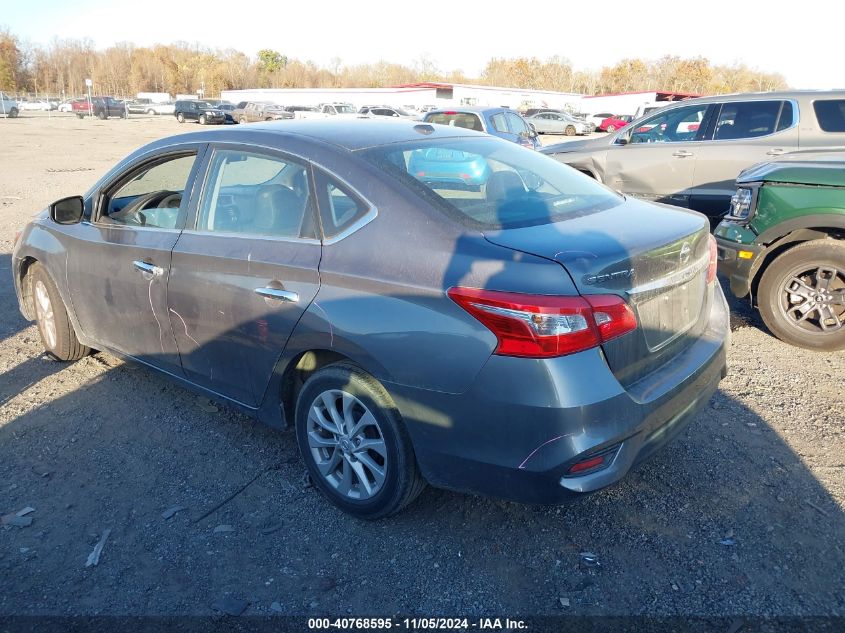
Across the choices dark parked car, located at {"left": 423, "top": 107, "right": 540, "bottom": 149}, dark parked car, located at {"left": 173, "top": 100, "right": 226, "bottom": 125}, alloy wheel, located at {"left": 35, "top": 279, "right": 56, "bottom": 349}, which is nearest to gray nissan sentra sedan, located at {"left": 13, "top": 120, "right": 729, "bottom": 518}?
alloy wheel, located at {"left": 35, "top": 279, "right": 56, "bottom": 349}

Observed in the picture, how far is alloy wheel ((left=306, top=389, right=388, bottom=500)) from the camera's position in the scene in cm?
295

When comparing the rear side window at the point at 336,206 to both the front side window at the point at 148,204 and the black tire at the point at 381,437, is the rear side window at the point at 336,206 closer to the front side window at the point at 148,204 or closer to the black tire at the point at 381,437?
the black tire at the point at 381,437

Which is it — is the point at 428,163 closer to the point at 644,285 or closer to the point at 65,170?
the point at 644,285

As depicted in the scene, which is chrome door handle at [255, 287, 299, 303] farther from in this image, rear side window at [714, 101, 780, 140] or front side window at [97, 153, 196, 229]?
rear side window at [714, 101, 780, 140]

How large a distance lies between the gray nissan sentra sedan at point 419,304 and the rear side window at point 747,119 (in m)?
5.53

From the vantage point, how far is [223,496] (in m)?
3.34

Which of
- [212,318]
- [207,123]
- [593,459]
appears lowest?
[593,459]

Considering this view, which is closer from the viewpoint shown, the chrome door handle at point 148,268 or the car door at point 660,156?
the chrome door handle at point 148,268

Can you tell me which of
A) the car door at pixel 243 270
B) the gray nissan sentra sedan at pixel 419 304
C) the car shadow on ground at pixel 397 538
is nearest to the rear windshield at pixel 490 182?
the gray nissan sentra sedan at pixel 419 304

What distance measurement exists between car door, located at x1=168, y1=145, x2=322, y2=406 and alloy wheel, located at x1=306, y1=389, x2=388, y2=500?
349 millimetres

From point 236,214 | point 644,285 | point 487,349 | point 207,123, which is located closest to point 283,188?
point 236,214

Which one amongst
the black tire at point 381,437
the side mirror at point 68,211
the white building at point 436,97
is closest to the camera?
the black tire at point 381,437

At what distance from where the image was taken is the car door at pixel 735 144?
7875 millimetres

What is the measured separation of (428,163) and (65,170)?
17.4 meters
